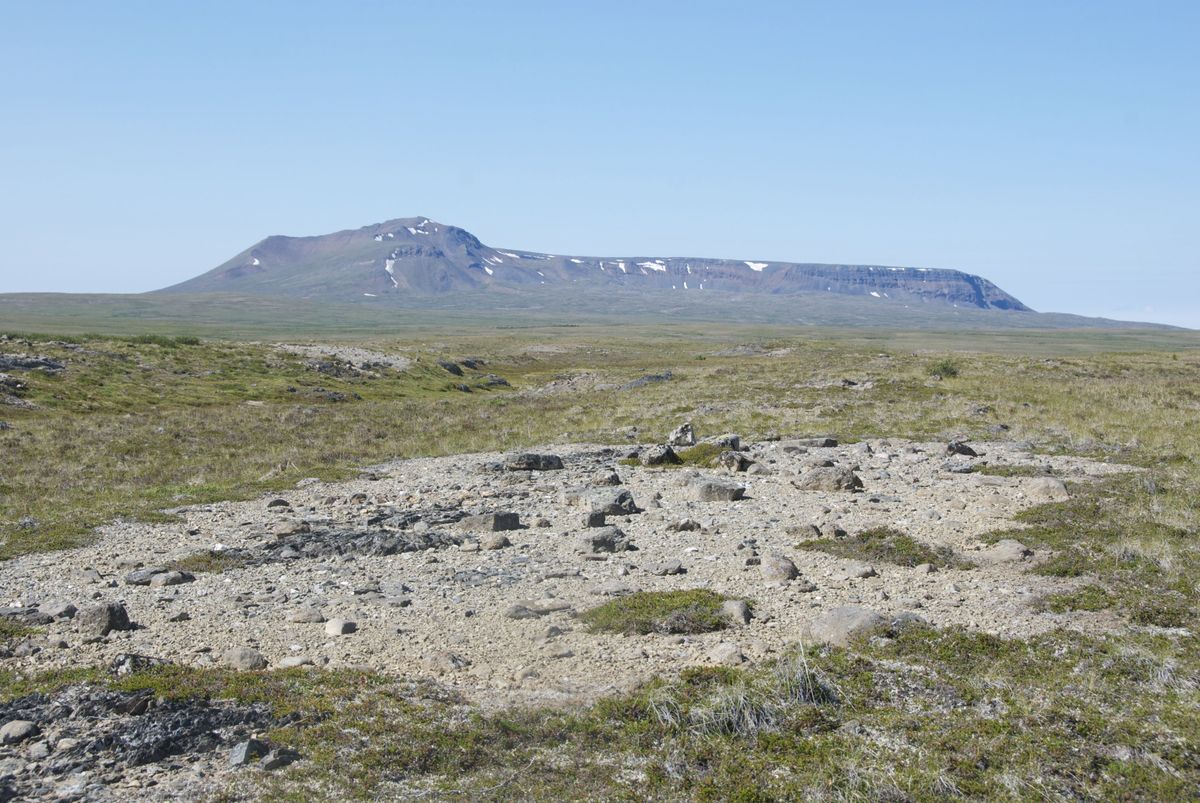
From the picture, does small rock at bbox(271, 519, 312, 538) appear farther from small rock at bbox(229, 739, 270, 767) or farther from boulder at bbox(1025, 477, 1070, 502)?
boulder at bbox(1025, 477, 1070, 502)

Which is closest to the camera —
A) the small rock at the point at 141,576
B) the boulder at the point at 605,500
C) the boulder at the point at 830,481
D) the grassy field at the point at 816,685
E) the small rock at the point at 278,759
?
the grassy field at the point at 816,685

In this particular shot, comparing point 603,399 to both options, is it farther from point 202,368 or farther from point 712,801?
point 712,801

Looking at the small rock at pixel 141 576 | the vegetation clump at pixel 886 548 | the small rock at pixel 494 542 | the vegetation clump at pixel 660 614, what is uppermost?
the vegetation clump at pixel 886 548

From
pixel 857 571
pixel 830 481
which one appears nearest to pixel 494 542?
pixel 857 571

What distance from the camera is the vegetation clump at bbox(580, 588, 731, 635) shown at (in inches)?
456

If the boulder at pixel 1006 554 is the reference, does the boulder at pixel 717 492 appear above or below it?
below

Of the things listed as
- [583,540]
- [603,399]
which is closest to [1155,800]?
[583,540]

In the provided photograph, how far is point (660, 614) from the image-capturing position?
11961 mm

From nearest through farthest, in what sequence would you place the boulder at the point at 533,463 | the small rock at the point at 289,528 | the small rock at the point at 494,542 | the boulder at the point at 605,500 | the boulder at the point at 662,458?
the small rock at the point at 494,542 < the small rock at the point at 289,528 < the boulder at the point at 605,500 < the boulder at the point at 533,463 < the boulder at the point at 662,458

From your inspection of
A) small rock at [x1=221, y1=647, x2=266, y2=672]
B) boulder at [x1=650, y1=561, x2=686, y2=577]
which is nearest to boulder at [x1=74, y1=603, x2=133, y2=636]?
small rock at [x1=221, y1=647, x2=266, y2=672]

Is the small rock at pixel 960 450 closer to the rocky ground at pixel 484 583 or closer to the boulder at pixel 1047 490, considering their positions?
the rocky ground at pixel 484 583

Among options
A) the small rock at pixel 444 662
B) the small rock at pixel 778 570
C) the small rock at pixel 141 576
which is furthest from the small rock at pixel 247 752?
the small rock at pixel 778 570

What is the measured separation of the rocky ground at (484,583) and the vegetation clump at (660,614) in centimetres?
26

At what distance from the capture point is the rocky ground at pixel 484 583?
9984 millimetres
